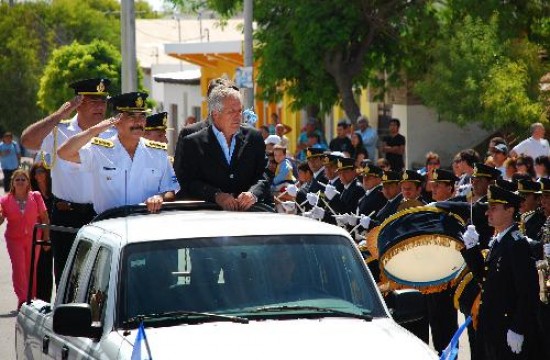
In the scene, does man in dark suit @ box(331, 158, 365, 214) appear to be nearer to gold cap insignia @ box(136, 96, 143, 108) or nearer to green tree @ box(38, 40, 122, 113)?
gold cap insignia @ box(136, 96, 143, 108)

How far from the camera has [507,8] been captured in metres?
25.3

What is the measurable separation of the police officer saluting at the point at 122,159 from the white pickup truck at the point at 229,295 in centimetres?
152

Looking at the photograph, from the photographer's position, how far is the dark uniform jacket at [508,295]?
392 inches

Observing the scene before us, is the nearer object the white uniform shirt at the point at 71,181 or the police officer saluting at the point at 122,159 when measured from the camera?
the police officer saluting at the point at 122,159

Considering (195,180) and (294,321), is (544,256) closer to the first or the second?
(195,180)

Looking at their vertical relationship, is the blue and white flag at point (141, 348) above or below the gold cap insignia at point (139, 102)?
below

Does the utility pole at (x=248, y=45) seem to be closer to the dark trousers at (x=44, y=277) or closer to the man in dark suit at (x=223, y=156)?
the dark trousers at (x=44, y=277)

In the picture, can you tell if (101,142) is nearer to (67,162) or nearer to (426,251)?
(67,162)

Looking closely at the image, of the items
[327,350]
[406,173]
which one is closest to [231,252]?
[327,350]

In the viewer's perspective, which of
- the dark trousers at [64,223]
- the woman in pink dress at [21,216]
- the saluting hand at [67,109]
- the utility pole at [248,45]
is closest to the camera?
the dark trousers at [64,223]

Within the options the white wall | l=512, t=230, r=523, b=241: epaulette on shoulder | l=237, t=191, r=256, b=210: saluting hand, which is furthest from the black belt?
the white wall

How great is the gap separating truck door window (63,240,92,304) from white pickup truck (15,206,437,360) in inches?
5.2

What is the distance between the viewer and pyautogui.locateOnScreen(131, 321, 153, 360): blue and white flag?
678 cm

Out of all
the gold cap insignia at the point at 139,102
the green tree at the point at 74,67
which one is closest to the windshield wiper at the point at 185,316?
the gold cap insignia at the point at 139,102
